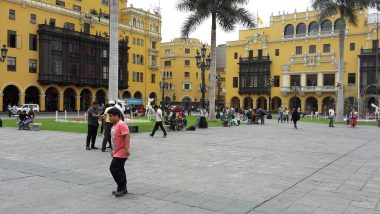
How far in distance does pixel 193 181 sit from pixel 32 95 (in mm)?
45430

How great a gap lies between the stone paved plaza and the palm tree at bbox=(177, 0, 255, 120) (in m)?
19.3

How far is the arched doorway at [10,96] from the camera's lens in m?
45.4

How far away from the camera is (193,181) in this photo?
7.31 meters

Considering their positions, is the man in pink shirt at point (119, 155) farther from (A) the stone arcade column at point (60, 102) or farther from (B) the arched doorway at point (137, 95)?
A: (B) the arched doorway at point (137, 95)

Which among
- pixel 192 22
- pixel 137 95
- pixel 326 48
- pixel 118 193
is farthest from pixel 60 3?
pixel 118 193

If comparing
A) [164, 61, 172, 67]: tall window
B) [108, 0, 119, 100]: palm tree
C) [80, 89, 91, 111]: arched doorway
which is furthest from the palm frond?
[164, 61, 172, 67]: tall window

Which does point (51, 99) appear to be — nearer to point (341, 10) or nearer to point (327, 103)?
point (341, 10)

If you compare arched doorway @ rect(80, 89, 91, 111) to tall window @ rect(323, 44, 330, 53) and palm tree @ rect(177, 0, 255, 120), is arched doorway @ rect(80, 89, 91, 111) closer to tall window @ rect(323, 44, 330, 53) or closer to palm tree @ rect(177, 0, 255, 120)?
palm tree @ rect(177, 0, 255, 120)

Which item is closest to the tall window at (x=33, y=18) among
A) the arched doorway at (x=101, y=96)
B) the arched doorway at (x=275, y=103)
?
the arched doorway at (x=101, y=96)

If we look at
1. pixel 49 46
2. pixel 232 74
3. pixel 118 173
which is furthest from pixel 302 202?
pixel 232 74

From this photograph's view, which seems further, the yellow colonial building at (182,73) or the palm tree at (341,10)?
the yellow colonial building at (182,73)

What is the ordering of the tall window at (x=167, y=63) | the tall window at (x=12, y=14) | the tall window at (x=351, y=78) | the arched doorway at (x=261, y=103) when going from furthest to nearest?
the tall window at (x=167, y=63) → the arched doorway at (x=261, y=103) → the tall window at (x=351, y=78) → the tall window at (x=12, y=14)

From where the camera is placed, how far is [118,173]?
606 cm

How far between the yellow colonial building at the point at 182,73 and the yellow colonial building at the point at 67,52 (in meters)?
15.2
